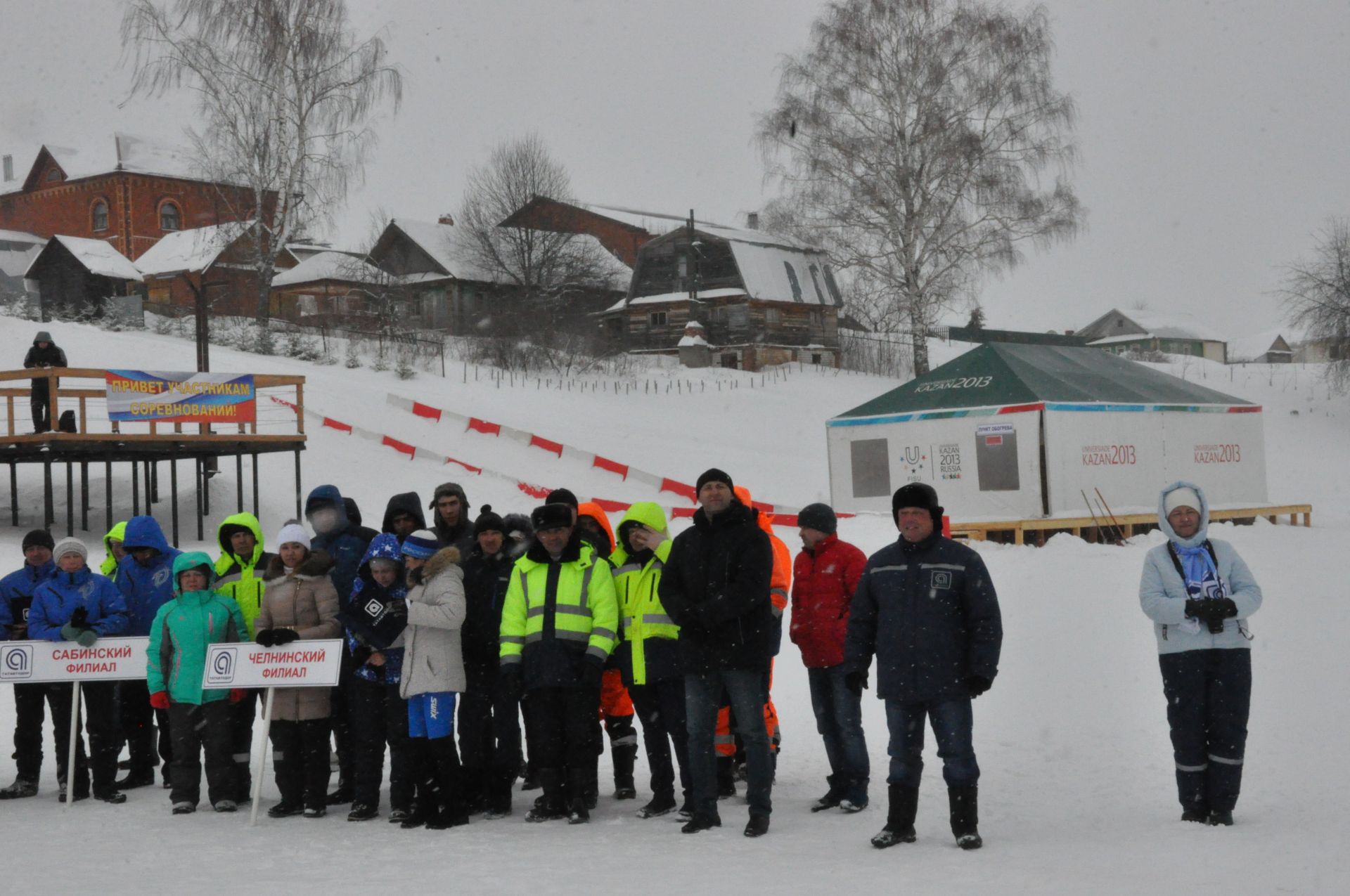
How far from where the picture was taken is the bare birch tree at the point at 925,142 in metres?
30.5

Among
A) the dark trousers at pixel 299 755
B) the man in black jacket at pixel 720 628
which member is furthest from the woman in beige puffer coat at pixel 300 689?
the man in black jacket at pixel 720 628

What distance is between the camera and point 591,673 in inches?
255

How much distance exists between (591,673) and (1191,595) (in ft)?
9.09

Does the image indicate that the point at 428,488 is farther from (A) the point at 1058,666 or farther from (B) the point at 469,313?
(B) the point at 469,313

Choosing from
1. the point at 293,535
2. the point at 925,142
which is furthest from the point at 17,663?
the point at 925,142

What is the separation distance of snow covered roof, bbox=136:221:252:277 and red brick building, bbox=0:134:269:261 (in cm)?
133

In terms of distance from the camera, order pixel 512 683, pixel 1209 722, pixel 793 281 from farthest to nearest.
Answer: pixel 793 281 → pixel 512 683 → pixel 1209 722

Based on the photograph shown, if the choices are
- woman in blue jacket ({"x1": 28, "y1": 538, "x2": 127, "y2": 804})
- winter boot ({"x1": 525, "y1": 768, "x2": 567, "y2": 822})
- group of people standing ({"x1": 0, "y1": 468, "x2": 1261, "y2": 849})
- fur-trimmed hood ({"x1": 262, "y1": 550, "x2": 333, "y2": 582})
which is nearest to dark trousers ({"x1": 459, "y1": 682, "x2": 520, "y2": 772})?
group of people standing ({"x1": 0, "y1": 468, "x2": 1261, "y2": 849})

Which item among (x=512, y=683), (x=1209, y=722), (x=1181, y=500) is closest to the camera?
(x=1209, y=722)

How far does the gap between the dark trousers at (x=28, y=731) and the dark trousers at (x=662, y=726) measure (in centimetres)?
345

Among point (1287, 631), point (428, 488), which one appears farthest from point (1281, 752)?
point (428, 488)

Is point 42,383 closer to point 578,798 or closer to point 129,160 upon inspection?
point 578,798

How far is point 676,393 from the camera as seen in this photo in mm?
32844

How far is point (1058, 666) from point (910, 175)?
2231 cm
